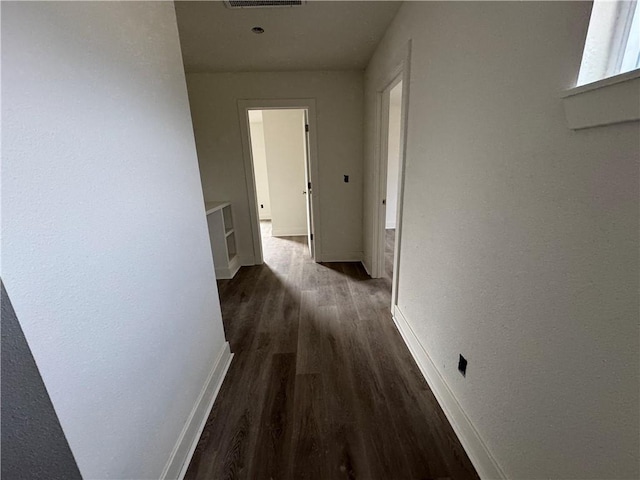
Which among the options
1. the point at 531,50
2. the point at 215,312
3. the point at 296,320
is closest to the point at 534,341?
the point at 531,50

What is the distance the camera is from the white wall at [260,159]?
5.32m

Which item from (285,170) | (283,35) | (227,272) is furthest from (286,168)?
(283,35)

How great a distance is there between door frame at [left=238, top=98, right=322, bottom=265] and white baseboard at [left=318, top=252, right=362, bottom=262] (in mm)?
98

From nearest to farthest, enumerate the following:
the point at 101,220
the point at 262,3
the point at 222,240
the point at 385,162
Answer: the point at 101,220
the point at 262,3
the point at 385,162
the point at 222,240

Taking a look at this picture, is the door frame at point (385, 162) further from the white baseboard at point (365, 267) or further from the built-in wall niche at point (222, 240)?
the built-in wall niche at point (222, 240)

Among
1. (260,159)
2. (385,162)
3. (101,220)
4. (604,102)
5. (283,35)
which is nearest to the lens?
(604,102)

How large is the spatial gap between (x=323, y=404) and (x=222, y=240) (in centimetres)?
214

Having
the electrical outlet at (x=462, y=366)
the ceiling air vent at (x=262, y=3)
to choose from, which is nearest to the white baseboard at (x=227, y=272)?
the ceiling air vent at (x=262, y=3)

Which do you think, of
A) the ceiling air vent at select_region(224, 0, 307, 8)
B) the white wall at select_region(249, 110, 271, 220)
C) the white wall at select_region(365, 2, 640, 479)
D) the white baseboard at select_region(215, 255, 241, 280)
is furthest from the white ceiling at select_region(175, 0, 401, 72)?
the white wall at select_region(249, 110, 271, 220)

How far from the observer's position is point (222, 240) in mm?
2961

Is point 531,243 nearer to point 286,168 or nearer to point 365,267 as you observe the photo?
point 365,267

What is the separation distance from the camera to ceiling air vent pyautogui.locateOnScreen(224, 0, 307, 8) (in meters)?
1.61

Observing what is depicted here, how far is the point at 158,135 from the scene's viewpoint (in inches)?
41.8

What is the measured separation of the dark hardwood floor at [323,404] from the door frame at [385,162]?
59 cm
